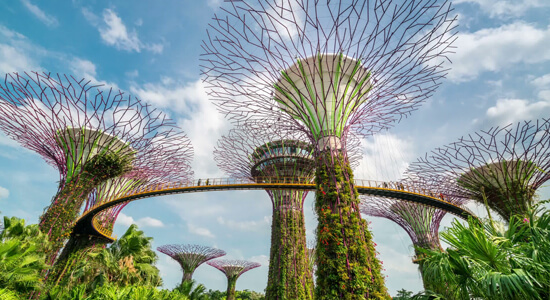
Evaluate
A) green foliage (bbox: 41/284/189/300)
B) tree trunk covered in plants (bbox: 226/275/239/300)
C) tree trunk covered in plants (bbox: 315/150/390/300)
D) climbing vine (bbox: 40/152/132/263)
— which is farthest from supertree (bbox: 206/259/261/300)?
tree trunk covered in plants (bbox: 315/150/390/300)

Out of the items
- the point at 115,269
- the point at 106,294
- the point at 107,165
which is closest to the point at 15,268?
the point at 106,294

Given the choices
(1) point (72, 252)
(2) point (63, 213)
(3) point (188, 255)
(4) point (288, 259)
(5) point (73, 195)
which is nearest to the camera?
(2) point (63, 213)

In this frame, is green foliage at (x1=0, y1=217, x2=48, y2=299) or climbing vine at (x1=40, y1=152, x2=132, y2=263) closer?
green foliage at (x1=0, y1=217, x2=48, y2=299)

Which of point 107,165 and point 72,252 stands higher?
point 107,165

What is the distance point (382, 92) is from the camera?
1125 centimetres

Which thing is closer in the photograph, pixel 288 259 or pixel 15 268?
pixel 15 268

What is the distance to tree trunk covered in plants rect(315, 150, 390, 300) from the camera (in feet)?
24.2

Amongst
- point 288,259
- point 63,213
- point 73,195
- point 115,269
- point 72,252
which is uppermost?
point 73,195

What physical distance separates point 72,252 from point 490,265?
27.3 metres

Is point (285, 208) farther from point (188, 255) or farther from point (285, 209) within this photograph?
point (188, 255)

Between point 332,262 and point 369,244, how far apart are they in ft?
4.70

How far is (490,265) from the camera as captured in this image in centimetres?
526

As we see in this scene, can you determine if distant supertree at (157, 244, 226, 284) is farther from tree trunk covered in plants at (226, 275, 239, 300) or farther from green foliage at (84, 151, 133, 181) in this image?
green foliage at (84, 151, 133, 181)

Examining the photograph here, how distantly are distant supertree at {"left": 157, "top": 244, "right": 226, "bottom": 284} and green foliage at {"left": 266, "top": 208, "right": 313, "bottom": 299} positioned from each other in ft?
56.0
